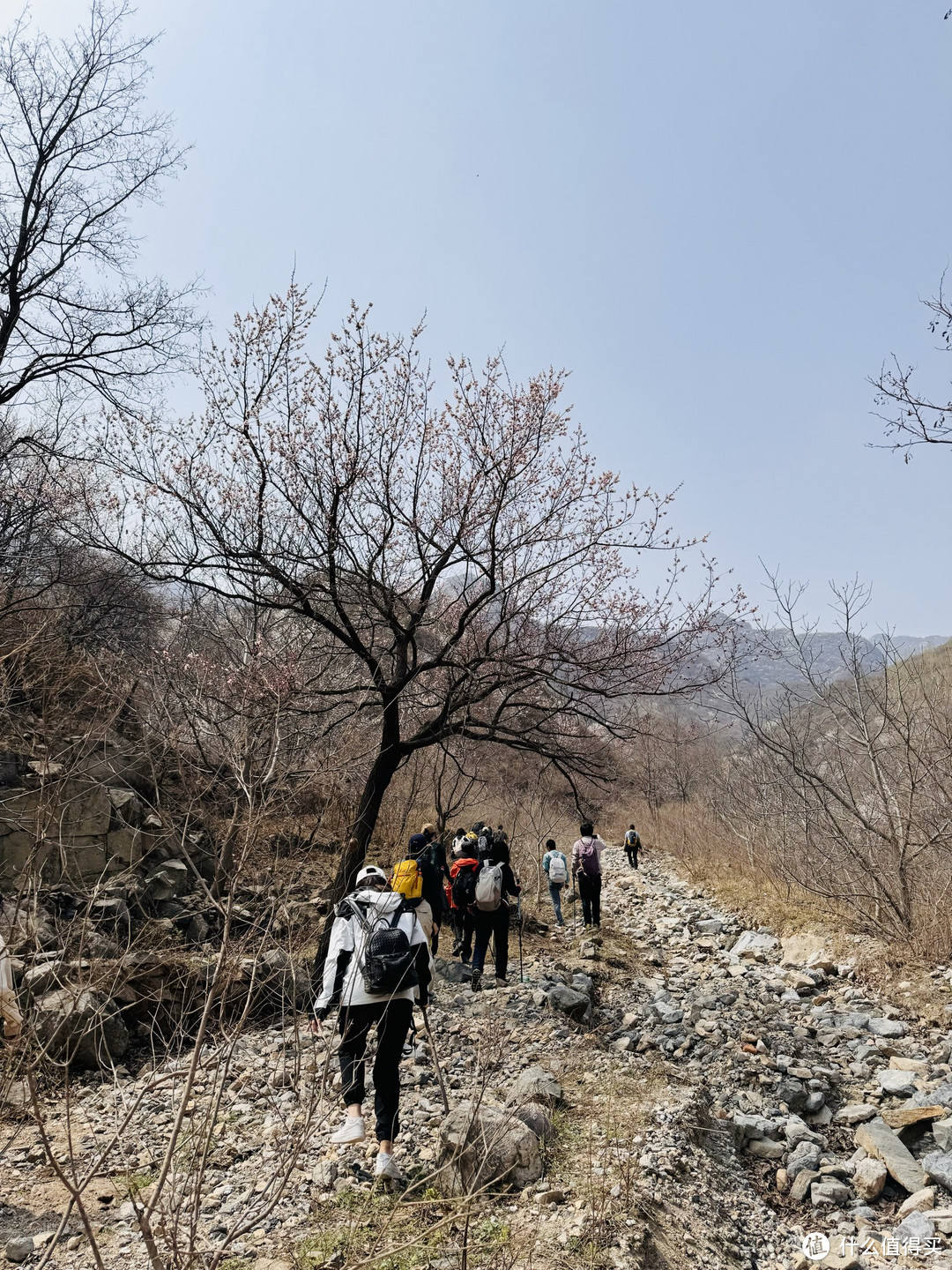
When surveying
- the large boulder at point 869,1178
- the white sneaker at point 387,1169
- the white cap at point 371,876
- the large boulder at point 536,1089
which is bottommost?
the large boulder at point 869,1178

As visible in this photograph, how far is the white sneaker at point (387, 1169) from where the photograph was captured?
4.55 metres

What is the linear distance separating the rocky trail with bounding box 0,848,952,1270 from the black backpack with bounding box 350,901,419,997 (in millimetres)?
454

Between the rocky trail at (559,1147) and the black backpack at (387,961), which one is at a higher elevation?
the black backpack at (387,961)

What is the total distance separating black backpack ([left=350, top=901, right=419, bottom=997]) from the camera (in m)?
4.60

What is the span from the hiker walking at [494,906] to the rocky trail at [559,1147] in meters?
0.32

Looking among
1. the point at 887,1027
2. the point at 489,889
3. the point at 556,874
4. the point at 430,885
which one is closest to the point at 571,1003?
the point at 489,889

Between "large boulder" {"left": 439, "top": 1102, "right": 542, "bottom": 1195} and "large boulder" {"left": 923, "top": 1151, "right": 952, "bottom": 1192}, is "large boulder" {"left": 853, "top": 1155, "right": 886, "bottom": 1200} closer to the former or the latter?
"large boulder" {"left": 923, "top": 1151, "right": 952, "bottom": 1192}

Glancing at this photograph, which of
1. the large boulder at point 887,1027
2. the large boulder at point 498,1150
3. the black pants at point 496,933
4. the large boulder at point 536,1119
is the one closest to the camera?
the large boulder at point 498,1150

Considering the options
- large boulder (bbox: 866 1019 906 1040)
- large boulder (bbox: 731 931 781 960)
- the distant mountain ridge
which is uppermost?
the distant mountain ridge

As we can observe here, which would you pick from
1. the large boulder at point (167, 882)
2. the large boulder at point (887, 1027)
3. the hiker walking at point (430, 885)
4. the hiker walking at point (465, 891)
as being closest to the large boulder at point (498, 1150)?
the hiker walking at point (430, 885)

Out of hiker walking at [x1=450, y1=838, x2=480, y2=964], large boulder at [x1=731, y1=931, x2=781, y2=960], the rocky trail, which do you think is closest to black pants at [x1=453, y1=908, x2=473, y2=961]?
hiker walking at [x1=450, y1=838, x2=480, y2=964]

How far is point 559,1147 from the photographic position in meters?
5.21

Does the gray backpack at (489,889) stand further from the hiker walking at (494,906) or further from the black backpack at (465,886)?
the black backpack at (465,886)

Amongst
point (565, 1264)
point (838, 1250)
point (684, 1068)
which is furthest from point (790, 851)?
point (565, 1264)
